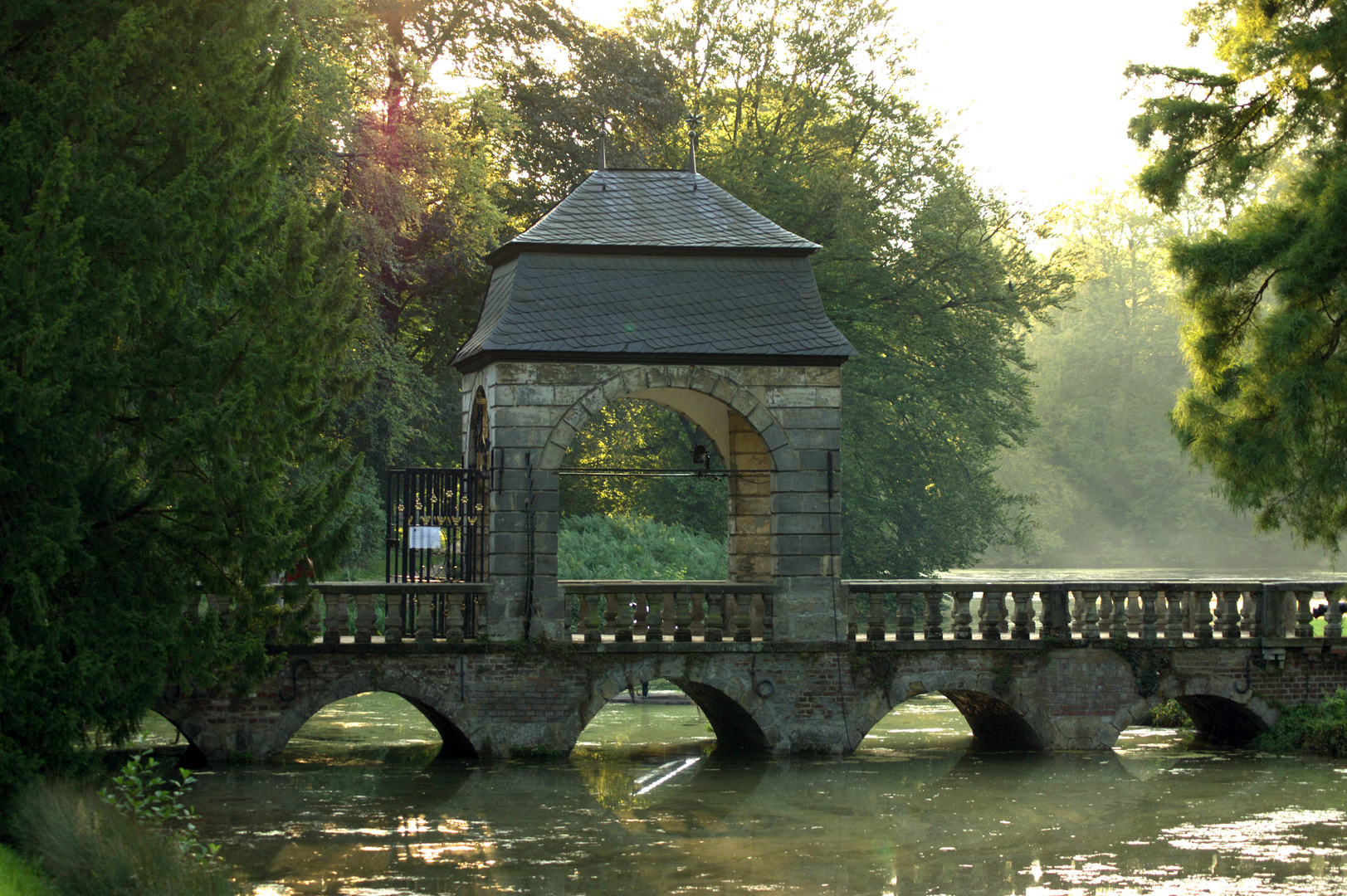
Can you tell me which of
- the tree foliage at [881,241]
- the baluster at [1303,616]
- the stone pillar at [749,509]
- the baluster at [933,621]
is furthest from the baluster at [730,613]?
the tree foliage at [881,241]

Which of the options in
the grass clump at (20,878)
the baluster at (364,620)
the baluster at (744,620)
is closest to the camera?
the grass clump at (20,878)

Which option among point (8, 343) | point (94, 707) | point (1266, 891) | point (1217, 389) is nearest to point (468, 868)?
point (94, 707)

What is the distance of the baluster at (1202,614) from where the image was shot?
49.0ft

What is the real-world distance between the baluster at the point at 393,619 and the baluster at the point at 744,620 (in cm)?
311

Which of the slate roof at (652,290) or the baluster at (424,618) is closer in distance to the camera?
the baluster at (424,618)

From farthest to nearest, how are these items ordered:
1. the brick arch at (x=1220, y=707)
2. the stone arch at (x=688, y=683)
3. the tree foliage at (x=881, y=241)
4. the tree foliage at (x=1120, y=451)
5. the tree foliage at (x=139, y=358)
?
the tree foliage at (x=1120, y=451) → the tree foliage at (x=881, y=241) → the brick arch at (x=1220, y=707) → the stone arch at (x=688, y=683) → the tree foliage at (x=139, y=358)

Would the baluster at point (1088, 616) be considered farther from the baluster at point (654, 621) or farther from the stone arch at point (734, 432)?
the baluster at point (654, 621)

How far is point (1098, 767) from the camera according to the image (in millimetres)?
13852

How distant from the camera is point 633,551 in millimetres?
23703

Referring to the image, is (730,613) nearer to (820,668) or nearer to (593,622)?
(820,668)

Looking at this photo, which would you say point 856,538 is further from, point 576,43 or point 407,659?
point 407,659

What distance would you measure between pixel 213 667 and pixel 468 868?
3436 millimetres

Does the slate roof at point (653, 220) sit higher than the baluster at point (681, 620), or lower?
higher

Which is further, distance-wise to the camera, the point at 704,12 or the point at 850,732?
the point at 704,12
